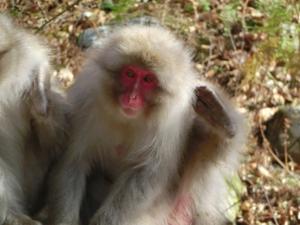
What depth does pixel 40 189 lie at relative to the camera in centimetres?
526

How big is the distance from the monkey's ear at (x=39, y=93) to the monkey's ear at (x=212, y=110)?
34.9 inches

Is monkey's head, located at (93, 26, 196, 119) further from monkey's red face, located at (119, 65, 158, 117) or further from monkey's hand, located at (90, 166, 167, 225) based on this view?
monkey's hand, located at (90, 166, 167, 225)

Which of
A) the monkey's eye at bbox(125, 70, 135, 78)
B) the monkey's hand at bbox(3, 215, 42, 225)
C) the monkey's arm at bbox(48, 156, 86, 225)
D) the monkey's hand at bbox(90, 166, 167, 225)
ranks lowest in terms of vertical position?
the monkey's hand at bbox(90, 166, 167, 225)

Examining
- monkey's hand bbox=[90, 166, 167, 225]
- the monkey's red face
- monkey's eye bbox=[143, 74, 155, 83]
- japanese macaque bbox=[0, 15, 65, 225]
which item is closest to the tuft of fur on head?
japanese macaque bbox=[0, 15, 65, 225]

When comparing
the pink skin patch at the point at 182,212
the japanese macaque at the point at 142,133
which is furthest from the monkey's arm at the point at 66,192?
the pink skin patch at the point at 182,212

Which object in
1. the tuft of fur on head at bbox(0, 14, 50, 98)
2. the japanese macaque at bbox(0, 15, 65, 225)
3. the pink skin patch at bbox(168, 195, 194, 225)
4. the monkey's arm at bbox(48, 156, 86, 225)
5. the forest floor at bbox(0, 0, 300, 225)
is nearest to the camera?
the tuft of fur on head at bbox(0, 14, 50, 98)

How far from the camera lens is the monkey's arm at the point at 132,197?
16.6 feet

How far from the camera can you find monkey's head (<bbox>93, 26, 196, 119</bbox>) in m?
4.88

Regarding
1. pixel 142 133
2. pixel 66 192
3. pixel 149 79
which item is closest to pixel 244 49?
pixel 142 133

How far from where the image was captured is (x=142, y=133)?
5.10 m

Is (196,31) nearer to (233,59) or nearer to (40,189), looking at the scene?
(233,59)

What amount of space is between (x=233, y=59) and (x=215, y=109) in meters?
Result: 2.98

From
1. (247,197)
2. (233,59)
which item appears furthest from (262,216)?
Result: (233,59)

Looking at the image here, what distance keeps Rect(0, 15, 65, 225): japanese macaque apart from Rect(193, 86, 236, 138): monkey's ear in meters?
0.87
